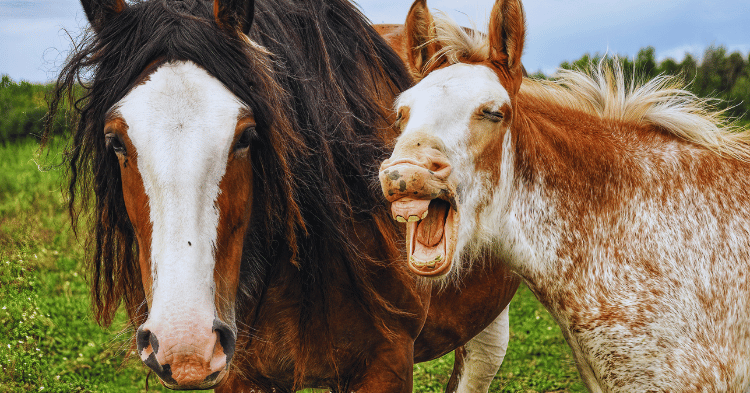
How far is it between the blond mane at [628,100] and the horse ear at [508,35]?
0.10 meters

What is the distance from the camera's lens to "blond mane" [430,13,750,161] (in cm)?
281

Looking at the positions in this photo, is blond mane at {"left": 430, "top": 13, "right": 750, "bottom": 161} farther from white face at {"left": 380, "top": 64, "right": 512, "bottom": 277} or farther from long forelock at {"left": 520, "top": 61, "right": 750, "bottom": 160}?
white face at {"left": 380, "top": 64, "right": 512, "bottom": 277}

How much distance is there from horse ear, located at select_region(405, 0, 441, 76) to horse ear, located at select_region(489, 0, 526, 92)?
343mm

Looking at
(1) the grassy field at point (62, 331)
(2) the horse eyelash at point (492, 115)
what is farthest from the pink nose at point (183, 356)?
(1) the grassy field at point (62, 331)

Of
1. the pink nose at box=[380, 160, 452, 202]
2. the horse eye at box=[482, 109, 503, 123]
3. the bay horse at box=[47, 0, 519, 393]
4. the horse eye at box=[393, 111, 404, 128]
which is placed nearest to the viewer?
the bay horse at box=[47, 0, 519, 393]

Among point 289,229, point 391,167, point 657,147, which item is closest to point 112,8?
point 289,229

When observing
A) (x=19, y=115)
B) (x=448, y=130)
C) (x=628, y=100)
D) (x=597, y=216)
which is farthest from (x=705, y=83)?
(x=19, y=115)

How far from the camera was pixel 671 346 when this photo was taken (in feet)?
8.59

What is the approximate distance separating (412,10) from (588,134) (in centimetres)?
107

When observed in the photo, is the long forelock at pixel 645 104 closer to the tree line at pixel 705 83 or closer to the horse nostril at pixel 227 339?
the horse nostril at pixel 227 339

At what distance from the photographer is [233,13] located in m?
2.29

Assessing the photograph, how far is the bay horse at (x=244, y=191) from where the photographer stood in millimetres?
1928

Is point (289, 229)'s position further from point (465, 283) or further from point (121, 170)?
point (465, 283)

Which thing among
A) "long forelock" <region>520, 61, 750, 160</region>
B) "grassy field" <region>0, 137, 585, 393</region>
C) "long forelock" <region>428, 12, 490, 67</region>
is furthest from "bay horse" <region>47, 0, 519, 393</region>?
"grassy field" <region>0, 137, 585, 393</region>
